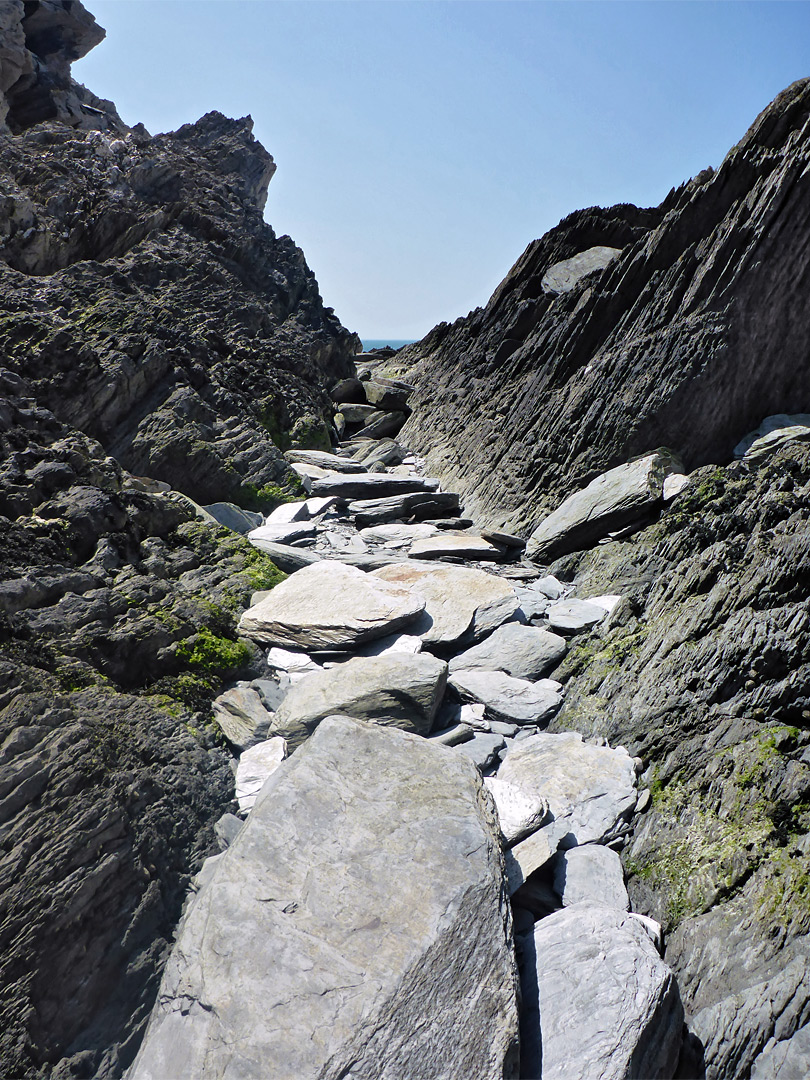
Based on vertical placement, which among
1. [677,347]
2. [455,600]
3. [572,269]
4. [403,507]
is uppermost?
[572,269]

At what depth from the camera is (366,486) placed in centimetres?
1541

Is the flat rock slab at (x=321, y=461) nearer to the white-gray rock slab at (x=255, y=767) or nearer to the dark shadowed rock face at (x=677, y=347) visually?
the dark shadowed rock face at (x=677, y=347)

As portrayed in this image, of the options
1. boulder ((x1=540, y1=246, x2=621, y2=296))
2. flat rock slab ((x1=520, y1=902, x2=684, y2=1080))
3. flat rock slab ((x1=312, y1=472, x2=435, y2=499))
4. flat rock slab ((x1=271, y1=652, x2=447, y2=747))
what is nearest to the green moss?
flat rock slab ((x1=271, y1=652, x2=447, y2=747))

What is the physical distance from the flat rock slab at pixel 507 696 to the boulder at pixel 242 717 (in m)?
2.22

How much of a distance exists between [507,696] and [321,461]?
11.3 metres

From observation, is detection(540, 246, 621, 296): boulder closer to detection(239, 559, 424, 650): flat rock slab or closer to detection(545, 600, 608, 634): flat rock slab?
detection(545, 600, 608, 634): flat rock slab

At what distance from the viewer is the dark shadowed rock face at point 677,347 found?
12.2m

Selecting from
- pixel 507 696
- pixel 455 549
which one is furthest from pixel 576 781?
pixel 455 549

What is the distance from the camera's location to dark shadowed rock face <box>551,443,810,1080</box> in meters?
4.44

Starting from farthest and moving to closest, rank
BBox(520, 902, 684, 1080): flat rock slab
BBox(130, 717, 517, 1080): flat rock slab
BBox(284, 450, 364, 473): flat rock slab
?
BBox(284, 450, 364, 473): flat rock slab, BBox(520, 902, 684, 1080): flat rock slab, BBox(130, 717, 517, 1080): flat rock slab

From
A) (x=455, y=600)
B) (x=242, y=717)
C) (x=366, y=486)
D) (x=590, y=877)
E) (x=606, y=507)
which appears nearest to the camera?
(x=590, y=877)

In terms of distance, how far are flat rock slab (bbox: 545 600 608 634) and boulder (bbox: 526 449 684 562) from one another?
8.19ft

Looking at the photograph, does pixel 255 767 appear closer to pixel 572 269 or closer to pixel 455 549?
pixel 455 549

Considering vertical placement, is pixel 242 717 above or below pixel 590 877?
Result: above
